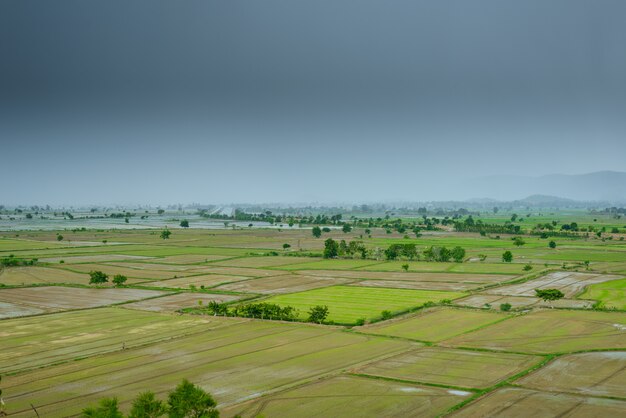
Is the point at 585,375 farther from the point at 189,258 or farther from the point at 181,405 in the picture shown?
the point at 189,258

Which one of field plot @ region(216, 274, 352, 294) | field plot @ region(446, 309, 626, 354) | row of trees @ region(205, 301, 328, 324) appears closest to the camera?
field plot @ region(446, 309, 626, 354)

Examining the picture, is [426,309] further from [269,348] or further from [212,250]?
[212,250]

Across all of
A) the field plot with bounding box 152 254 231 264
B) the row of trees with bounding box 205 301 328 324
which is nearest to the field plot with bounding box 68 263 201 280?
the field plot with bounding box 152 254 231 264

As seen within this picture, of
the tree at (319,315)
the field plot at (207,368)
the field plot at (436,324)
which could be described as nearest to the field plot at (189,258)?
the tree at (319,315)

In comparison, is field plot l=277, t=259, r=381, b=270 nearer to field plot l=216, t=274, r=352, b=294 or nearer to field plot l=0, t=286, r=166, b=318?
field plot l=216, t=274, r=352, b=294

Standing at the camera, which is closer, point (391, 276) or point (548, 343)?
point (548, 343)

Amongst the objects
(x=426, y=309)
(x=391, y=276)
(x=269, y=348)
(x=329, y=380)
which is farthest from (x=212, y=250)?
(x=329, y=380)

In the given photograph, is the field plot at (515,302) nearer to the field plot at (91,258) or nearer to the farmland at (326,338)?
the farmland at (326,338)
